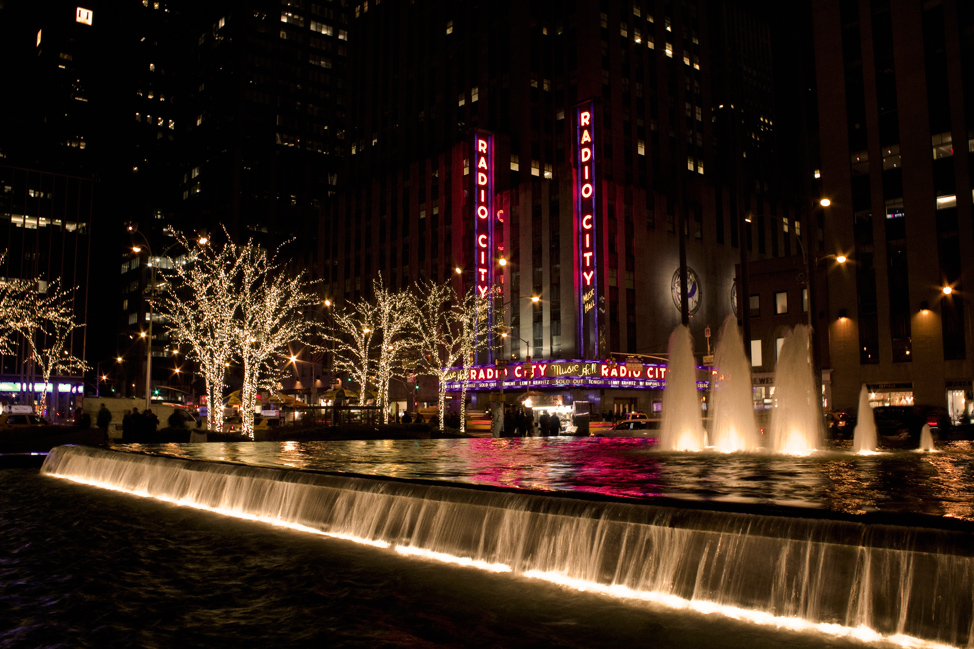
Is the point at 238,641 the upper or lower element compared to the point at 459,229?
lower

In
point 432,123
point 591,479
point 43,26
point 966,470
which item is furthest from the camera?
point 43,26

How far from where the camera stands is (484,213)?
76.1 metres

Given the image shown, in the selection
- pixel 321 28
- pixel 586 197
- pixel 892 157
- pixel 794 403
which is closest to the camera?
pixel 794 403

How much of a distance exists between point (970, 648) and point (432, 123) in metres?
94.2

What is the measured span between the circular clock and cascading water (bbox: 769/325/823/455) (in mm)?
53509

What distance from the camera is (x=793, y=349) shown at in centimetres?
2386

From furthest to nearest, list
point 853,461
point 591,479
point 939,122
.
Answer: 1. point 939,122
2. point 853,461
3. point 591,479

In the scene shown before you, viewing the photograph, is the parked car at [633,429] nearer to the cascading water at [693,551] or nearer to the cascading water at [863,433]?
the cascading water at [863,433]

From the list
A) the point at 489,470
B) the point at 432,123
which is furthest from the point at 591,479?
the point at 432,123

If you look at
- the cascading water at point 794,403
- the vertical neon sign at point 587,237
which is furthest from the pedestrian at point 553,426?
the vertical neon sign at point 587,237

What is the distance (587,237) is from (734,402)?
43.2 meters

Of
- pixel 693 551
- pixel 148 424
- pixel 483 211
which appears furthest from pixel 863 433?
pixel 483 211

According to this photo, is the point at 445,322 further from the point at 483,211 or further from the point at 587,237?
the point at 587,237

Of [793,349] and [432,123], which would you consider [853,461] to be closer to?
[793,349]
